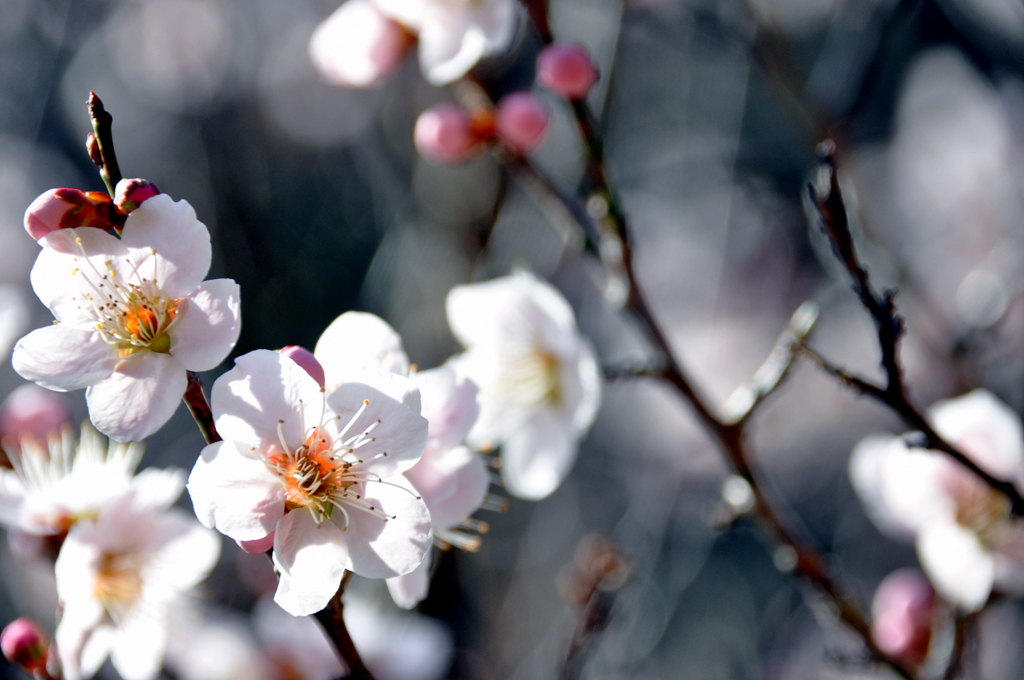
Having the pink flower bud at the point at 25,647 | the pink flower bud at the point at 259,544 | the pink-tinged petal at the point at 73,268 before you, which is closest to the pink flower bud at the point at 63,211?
the pink-tinged petal at the point at 73,268

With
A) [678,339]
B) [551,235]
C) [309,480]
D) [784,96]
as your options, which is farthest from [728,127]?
[309,480]

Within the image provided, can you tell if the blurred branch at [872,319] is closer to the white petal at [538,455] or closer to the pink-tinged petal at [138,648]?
the white petal at [538,455]

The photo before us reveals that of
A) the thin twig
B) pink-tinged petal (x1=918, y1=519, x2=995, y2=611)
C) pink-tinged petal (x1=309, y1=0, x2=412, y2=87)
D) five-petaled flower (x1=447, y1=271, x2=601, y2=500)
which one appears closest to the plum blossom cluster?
five-petaled flower (x1=447, y1=271, x2=601, y2=500)

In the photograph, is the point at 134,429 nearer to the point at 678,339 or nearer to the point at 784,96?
the point at 784,96

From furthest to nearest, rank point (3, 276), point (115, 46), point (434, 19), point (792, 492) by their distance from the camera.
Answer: point (115, 46) → point (3, 276) → point (792, 492) → point (434, 19)

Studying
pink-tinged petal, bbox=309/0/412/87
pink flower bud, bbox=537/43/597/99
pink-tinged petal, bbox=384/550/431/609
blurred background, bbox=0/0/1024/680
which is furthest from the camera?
blurred background, bbox=0/0/1024/680

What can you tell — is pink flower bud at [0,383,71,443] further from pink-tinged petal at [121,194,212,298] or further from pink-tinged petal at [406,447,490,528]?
pink-tinged petal at [406,447,490,528]

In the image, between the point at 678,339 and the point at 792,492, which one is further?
the point at 678,339

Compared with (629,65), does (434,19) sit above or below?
above
